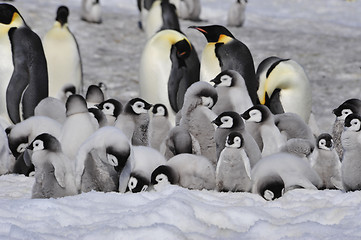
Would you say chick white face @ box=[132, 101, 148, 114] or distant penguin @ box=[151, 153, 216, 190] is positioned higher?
chick white face @ box=[132, 101, 148, 114]

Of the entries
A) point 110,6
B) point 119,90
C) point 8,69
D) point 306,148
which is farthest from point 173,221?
point 110,6

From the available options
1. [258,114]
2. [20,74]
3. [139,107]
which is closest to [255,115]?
[258,114]

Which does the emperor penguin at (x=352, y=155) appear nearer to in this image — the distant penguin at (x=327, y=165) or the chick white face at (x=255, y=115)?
the distant penguin at (x=327, y=165)

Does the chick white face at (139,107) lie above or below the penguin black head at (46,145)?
below

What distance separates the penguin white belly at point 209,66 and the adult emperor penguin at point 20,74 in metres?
1.72

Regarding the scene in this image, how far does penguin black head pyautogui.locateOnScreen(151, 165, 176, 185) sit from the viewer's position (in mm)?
4555

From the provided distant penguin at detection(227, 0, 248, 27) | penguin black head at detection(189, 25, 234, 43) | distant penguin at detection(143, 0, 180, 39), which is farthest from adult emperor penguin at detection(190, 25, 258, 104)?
distant penguin at detection(227, 0, 248, 27)

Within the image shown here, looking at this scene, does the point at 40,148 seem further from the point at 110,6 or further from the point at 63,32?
the point at 110,6

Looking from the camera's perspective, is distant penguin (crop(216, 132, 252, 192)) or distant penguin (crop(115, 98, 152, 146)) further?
distant penguin (crop(115, 98, 152, 146))

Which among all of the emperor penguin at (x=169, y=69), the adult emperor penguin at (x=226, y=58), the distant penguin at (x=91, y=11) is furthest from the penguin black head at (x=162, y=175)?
the distant penguin at (x=91, y=11)

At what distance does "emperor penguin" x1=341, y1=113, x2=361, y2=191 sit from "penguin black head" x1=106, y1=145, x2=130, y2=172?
4.27 feet

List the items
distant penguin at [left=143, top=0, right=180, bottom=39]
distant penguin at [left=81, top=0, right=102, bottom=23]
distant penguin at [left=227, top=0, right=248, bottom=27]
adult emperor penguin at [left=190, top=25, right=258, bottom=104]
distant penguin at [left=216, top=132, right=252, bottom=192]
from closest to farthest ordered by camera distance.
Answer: distant penguin at [left=216, top=132, right=252, bottom=192] → adult emperor penguin at [left=190, top=25, right=258, bottom=104] → distant penguin at [left=143, top=0, right=180, bottom=39] → distant penguin at [left=81, top=0, right=102, bottom=23] → distant penguin at [left=227, top=0, right=248, bottom=27]

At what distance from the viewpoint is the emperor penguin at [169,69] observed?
26.7ft

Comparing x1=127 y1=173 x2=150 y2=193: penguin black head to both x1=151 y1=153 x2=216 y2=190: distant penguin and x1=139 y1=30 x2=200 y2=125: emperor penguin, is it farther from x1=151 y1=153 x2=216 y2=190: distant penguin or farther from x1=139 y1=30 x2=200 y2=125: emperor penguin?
x1=139 y1=30 x2=200 y2=125: emperor penguin
